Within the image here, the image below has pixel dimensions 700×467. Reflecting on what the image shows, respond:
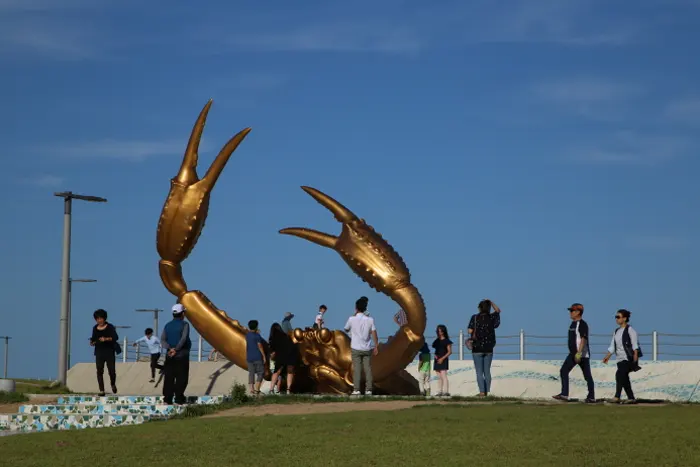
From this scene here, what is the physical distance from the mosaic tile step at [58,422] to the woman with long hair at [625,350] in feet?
22.6

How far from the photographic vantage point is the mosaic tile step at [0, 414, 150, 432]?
1571 cm

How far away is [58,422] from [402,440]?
6.26m

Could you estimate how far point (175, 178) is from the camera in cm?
2014

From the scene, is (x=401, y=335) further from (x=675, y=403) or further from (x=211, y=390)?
(x=211, y=390)

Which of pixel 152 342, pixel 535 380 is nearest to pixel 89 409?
pixel 152 342

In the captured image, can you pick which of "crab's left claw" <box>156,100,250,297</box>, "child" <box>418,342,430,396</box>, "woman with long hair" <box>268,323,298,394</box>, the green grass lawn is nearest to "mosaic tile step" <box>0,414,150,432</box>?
the green grass lawn

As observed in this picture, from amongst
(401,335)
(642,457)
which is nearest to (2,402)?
(401,335)

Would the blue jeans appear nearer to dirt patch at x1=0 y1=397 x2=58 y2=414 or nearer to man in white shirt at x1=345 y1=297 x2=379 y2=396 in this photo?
man in white shirt at x1=345 y1=297 x2=379 y2=396

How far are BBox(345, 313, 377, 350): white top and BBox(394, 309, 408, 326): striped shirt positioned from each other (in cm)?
89

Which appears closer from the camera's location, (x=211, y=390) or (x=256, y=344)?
(x=256, y=344)

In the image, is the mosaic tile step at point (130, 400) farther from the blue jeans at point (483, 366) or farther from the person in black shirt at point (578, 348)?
the person in black shirt at point (578, 348)

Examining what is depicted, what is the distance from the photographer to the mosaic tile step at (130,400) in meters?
17.8

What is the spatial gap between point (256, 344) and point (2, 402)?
509 centimetres

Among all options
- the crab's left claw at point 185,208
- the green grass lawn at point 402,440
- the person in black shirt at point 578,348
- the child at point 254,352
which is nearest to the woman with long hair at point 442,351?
the child at point 254,352
